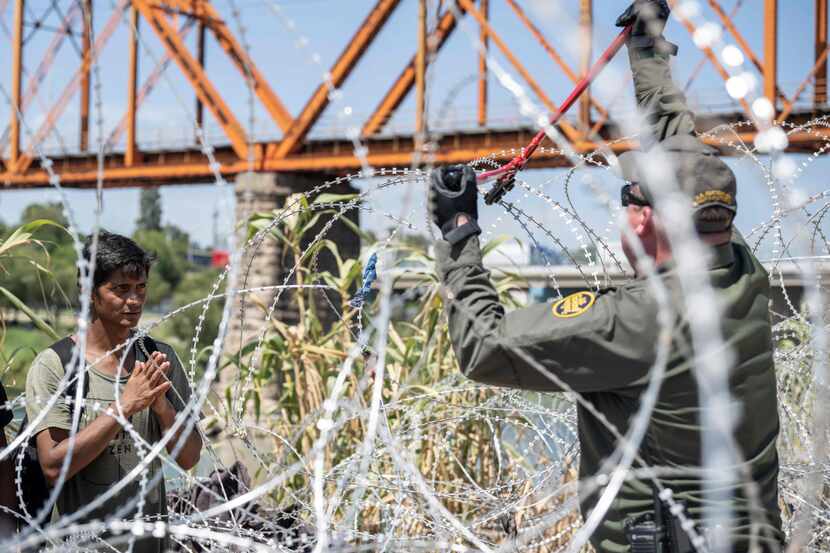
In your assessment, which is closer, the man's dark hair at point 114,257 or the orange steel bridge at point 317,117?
the man's dark hair at point 114,257

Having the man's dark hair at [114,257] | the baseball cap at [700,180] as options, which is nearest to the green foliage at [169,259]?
the man's dark hair at [114,257]

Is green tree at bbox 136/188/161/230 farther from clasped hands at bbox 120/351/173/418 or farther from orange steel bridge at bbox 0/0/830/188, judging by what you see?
clasped hands at bbox 120/351/173/418

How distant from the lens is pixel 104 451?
7.08ft

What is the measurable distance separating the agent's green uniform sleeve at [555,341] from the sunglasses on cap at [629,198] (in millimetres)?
158

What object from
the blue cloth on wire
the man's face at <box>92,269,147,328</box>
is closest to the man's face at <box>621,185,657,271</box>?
the blue cloth on wire

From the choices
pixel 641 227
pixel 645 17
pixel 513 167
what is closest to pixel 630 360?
pixel 641 227

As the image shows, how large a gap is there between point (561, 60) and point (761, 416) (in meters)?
12.8

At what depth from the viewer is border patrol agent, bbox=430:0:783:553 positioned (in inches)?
64.6

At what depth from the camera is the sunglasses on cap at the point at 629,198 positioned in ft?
5.68

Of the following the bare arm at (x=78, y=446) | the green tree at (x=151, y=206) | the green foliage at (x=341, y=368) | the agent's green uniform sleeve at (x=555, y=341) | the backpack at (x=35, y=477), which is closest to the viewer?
the agent's green uniform sleeve at (x=555, y=341)

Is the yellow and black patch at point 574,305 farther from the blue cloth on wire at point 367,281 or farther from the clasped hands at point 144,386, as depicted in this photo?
the clasped hands at point 144,386

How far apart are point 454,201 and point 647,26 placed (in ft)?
2.42

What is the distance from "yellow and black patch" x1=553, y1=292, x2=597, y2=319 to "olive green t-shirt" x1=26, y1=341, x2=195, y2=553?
950 mm

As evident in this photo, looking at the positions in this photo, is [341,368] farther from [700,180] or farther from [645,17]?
[700,180]
